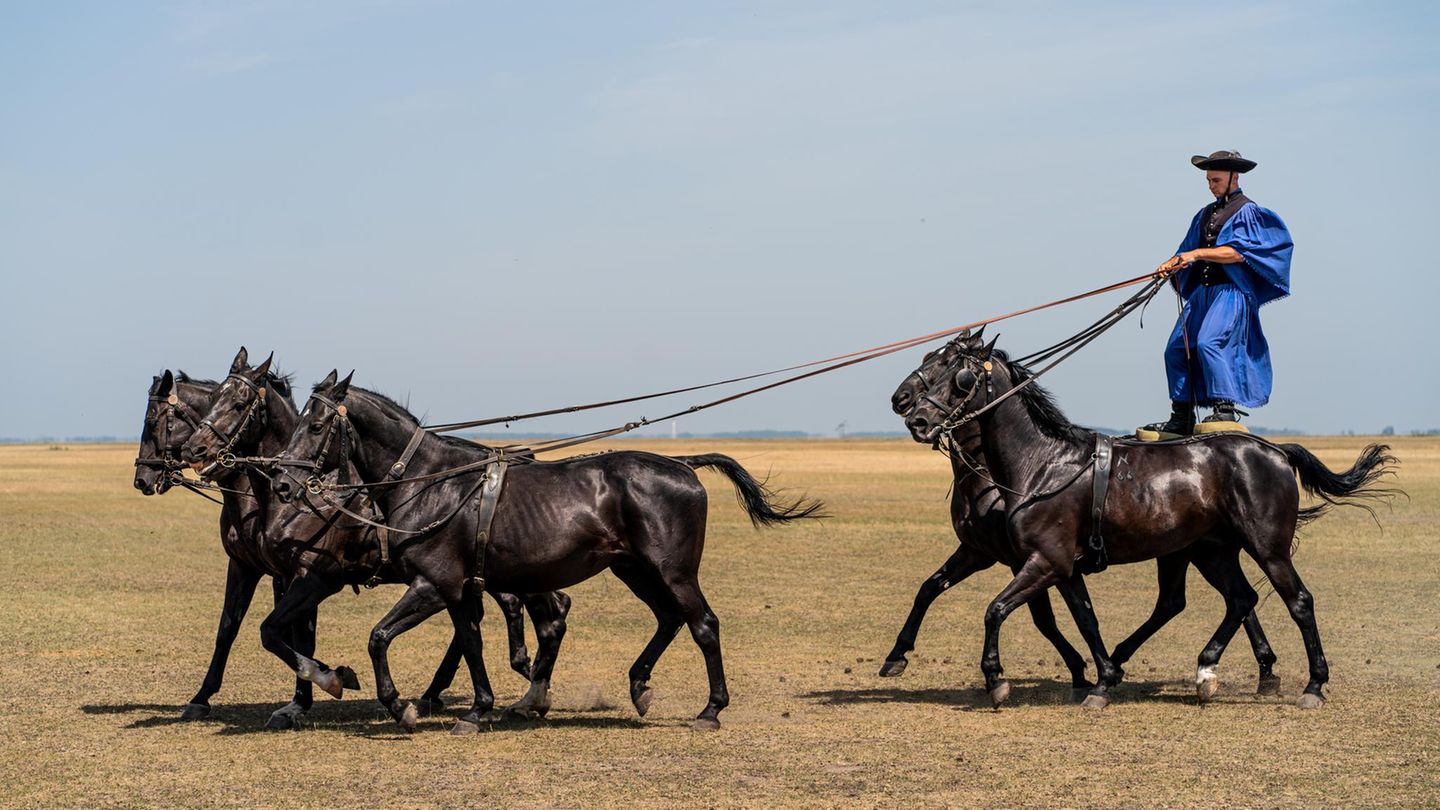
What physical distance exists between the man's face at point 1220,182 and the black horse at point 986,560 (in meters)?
2.44

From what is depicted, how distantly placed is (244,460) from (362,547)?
3.34ft

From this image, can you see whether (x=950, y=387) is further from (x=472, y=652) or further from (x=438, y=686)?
(x=438, y=686)

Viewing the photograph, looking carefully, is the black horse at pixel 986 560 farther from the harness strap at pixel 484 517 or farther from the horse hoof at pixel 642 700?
the harness strap at pixel 484 517

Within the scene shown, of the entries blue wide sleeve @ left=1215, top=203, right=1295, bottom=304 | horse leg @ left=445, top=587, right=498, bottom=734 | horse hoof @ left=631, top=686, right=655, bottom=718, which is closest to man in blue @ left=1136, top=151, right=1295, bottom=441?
blue wide sleeve @ left=1215, top=203, right=1295, bottom=304

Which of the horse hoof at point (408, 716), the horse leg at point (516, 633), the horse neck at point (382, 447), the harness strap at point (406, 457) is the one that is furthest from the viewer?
the horse leg at point (516, 633)

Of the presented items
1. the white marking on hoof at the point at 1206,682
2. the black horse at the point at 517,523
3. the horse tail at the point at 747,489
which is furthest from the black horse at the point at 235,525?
the white marking on hoof at the point at 1206,682

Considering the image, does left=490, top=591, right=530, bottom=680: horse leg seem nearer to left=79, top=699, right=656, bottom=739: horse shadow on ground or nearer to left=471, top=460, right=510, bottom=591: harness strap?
left=79, top=699, right=656, bottom=739: horse shadow on ground

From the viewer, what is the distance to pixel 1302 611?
11406mm

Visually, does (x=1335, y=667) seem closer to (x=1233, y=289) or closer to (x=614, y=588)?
(x=1233, y=289)

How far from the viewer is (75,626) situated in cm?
1622

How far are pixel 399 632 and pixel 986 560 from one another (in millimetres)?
4665

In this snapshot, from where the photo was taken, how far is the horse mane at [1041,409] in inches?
462

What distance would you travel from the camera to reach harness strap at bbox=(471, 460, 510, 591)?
1067cm

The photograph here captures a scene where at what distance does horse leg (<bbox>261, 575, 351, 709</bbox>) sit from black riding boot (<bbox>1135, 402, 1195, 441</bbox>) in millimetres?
6578
